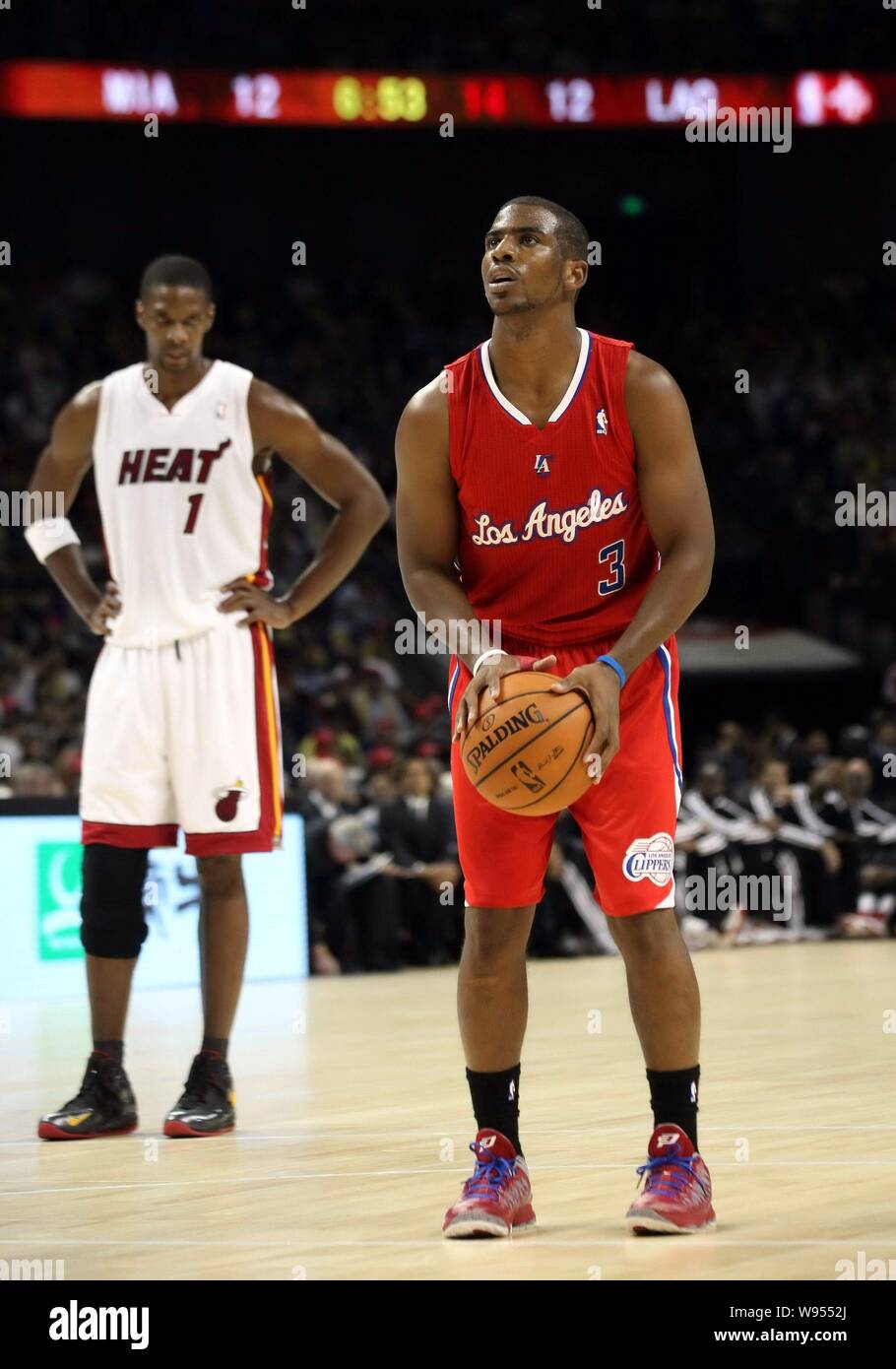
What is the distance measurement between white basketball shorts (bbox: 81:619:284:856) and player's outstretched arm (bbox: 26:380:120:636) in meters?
0.23

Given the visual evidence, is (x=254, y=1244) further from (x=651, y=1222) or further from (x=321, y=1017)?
(x=321, y=1017)

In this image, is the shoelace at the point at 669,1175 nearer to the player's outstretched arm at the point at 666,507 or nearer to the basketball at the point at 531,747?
the basketball at the point at 531,747

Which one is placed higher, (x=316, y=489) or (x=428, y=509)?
(x=316, y=489)

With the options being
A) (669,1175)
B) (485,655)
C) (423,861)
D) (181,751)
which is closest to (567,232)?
(485,655)

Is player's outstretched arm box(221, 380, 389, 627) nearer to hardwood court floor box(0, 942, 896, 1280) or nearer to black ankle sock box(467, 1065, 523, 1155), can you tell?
hardwood court floor box(0, 942, 896, 1280)

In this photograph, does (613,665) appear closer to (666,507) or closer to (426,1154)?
(666,507)

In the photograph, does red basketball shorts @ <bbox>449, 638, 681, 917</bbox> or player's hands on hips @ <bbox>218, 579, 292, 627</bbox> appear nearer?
red basketball shorts @ <bbox>449, 638, 681, 917</bbox>

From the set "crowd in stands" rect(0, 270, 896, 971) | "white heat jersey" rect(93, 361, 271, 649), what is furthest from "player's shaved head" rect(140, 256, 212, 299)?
"crowd in stands" rect(0, 270, 896, 971)

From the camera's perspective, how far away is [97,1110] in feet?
19.8

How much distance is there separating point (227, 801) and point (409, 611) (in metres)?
15.2

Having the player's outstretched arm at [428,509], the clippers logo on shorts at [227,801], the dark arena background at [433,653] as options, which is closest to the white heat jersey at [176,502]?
the clippers logo on shorts at [227,801]

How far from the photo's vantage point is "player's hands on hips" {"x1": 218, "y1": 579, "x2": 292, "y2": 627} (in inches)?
249

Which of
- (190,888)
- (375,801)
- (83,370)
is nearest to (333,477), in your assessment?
(190,888)
